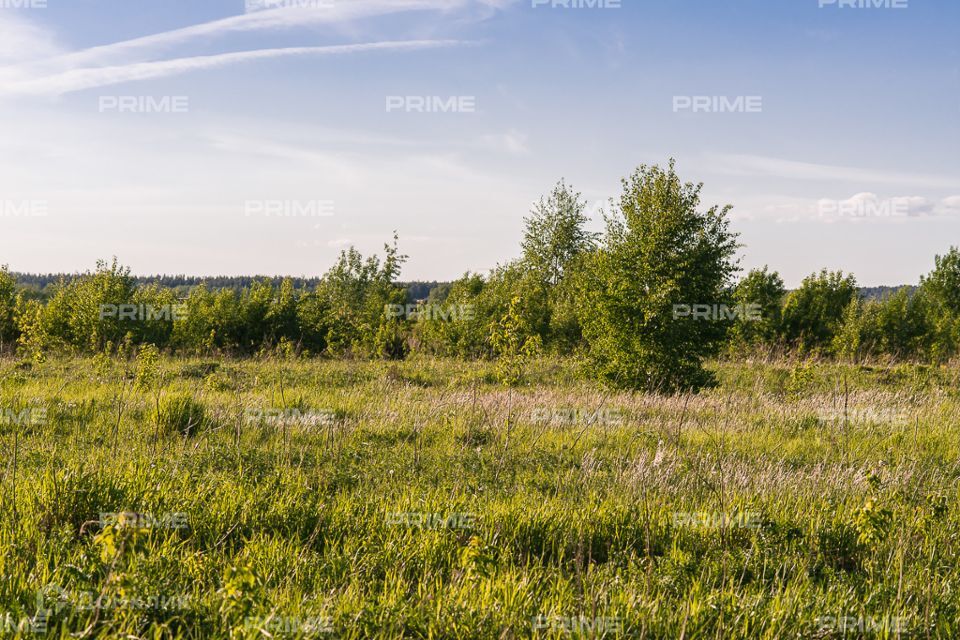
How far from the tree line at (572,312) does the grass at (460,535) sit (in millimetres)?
2705

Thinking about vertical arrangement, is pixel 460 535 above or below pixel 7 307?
below

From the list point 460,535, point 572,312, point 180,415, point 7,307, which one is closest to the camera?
point 460,535

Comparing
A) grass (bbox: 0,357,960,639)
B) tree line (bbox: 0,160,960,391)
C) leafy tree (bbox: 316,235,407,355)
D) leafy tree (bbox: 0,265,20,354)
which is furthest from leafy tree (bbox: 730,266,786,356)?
leafy tree (bbox: 0,265,20,354)

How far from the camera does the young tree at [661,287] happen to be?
14969mm

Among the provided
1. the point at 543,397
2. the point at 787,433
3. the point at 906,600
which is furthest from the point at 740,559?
the point at 543,397

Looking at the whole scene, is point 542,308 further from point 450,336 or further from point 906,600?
point 906,600

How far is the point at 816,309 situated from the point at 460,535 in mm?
56354

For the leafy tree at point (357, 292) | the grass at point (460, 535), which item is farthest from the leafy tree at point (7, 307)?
the grass at point (460, 535)

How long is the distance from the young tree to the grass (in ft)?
22.0

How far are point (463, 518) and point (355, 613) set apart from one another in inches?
58.4

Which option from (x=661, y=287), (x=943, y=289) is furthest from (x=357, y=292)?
(x=943, y=289)

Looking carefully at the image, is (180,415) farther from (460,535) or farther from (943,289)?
(943,289)

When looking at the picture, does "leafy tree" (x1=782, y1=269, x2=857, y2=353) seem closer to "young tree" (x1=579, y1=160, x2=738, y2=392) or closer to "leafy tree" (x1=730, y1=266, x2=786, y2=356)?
"leafy tree" (x1=730, y1=266, x2=786, y2=356)

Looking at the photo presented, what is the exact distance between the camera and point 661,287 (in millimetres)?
14820
